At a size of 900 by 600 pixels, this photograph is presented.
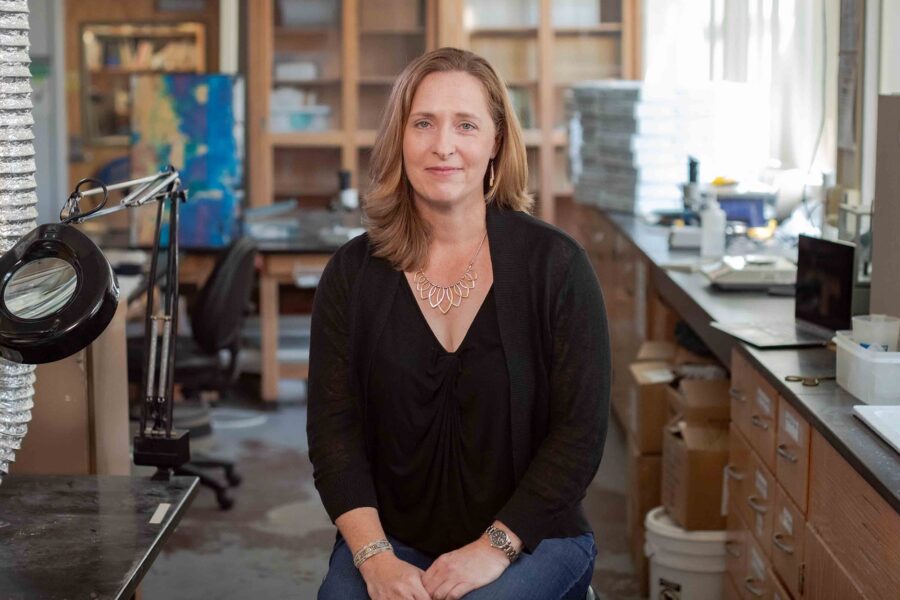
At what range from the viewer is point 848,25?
3990 mm

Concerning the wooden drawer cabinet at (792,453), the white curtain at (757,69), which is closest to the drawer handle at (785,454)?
the wooden drawer cabinet at (792,453)

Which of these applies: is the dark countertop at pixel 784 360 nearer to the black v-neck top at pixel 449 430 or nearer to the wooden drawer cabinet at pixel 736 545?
the wooden drawer cabinet at pixel 736 545

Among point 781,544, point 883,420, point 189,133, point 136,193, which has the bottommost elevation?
point 781,544

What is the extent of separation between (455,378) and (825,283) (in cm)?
124

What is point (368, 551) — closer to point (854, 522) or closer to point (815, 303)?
point (854, 522)

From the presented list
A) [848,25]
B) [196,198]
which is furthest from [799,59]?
[196,198]

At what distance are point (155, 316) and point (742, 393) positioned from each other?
4.42ft

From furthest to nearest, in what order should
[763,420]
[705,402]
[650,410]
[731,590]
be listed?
[650,410] < [705,402] < [731,590] < [763,420]

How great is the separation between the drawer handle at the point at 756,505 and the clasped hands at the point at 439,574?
845 millimetres

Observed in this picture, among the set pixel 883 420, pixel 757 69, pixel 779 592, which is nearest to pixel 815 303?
pixel 779 592

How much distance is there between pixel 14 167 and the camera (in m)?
2.01

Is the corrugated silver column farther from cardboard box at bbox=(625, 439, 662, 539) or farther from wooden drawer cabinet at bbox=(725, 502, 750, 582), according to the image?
cardboard box at bbox=(625, 439, 662, 539)

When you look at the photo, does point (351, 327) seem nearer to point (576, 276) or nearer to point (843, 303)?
point (576, 276)

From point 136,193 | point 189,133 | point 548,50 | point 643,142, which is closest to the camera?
point 136,193
